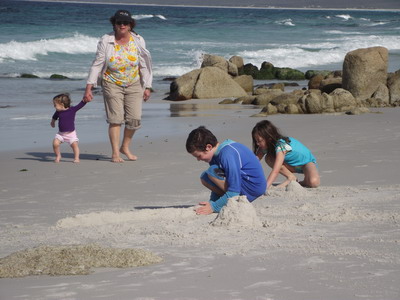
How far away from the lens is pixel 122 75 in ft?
31.9

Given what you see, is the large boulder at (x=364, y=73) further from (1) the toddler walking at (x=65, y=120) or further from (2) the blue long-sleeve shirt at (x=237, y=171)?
(2) the blue long-sleeve shirt at (x=237, y=171)

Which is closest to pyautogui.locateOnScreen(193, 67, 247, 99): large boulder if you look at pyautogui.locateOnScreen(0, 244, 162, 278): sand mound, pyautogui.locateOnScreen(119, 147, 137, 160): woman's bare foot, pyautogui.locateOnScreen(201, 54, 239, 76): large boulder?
pyautogui.locateOnScreen(201, 54, 239, 76): large boulder

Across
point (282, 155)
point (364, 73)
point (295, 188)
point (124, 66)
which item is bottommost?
point (295, 188)

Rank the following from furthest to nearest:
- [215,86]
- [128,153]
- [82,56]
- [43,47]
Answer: [43,47]
[82,56]
[215,86]
[128,153]

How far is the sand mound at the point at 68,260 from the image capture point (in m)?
4.62

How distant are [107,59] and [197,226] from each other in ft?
14.1

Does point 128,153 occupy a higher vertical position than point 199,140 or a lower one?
lower

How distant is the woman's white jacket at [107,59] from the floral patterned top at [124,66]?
51mm

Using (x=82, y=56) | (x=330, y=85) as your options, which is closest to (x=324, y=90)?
(x=330, y=85)

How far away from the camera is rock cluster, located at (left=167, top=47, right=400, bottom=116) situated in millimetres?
15102

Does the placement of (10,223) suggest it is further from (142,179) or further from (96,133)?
(96,133)

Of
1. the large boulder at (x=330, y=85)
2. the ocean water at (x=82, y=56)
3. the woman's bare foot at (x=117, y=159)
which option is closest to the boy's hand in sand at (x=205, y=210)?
the woman's bare foot at (x=117, y=159)

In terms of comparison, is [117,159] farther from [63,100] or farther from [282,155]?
[282,155]

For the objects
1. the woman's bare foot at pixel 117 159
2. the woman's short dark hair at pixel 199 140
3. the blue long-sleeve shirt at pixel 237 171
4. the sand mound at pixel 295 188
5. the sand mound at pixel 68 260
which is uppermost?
the woman's short dark hair at pixel 199 140
